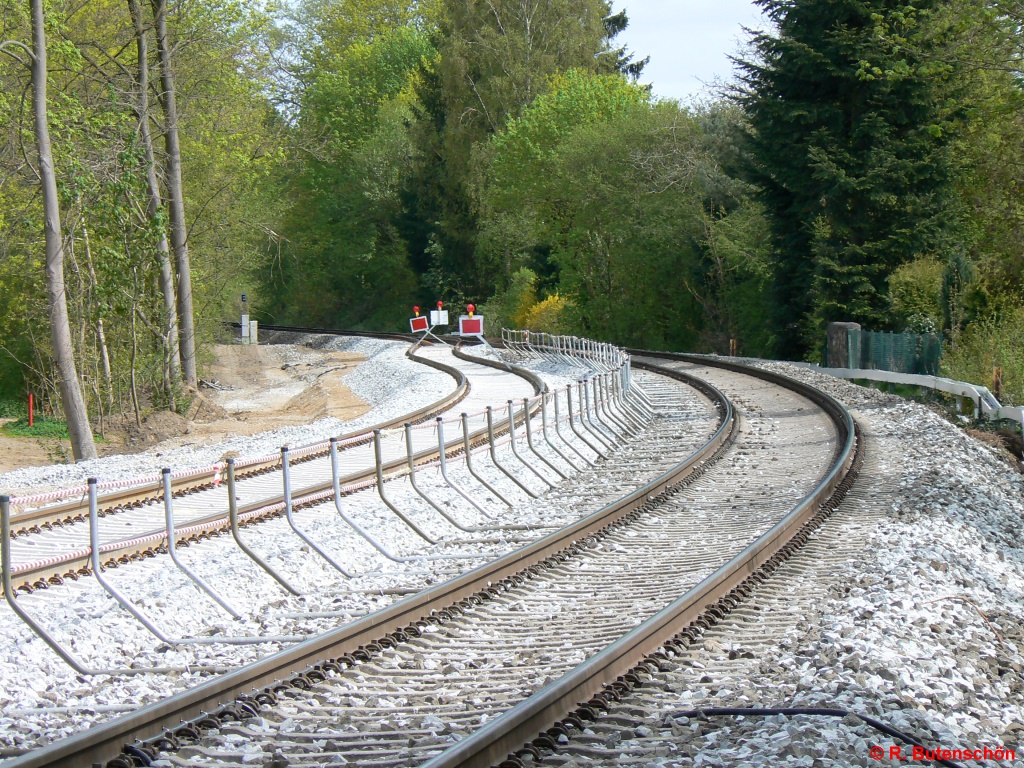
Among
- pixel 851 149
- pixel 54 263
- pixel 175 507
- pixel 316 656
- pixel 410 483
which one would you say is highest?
pixel 851 149

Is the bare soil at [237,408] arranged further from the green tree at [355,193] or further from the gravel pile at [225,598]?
the green tree at [355,193]

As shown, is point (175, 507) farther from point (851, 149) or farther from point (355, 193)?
point (355, 193)

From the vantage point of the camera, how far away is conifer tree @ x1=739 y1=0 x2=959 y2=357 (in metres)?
33.2

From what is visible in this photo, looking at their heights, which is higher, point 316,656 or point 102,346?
point 102,346

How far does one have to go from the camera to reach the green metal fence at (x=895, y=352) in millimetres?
27234

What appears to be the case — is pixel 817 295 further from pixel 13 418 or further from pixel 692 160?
pixel 13 418

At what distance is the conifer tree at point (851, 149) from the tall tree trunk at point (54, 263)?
2148 centimetres

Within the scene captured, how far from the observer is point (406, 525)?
39.5ft

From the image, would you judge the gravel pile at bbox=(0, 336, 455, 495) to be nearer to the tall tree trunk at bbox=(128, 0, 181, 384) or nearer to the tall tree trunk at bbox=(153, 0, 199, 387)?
the tall tree trunk at bbox=(153, 0, 199, 387)

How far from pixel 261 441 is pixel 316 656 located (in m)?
13.6

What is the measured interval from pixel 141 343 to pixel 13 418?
18.3ft

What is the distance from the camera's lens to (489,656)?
7.34 metres

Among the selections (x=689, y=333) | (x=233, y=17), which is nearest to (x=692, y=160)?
(x=689, y=333)

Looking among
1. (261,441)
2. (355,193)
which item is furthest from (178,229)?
(355,193)
